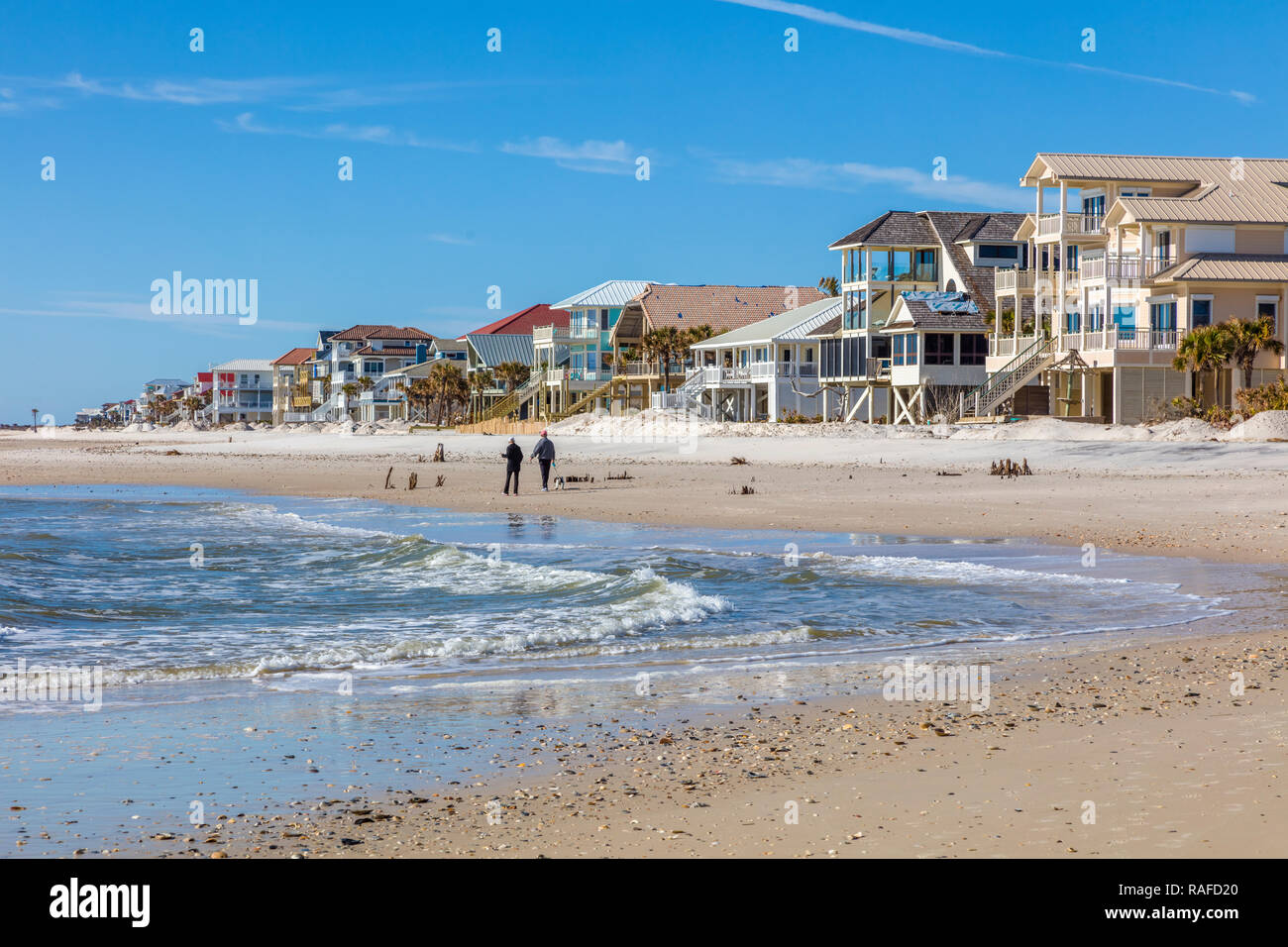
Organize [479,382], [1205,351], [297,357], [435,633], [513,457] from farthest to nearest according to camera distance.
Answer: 1. [297,357]
2. [479,382]
3. [1205,351]
4. [513,457]
5. [435,633]

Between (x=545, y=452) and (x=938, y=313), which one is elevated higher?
(x=938, y=313)

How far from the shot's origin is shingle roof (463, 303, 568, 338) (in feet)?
352

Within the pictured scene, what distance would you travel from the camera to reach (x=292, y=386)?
149 m

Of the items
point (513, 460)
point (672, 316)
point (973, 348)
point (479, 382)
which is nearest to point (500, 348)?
point (479, 382)

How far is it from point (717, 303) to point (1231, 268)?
41.9 meters

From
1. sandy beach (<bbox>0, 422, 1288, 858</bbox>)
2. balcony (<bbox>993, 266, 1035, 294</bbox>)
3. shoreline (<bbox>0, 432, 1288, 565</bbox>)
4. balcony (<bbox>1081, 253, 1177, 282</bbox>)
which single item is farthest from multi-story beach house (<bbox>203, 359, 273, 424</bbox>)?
sandy beach (<bbox>0, 422, 1288, 858</bbox>)

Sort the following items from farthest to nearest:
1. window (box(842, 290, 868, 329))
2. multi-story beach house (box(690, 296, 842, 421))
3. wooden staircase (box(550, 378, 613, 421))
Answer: wooden staircase (box(550, 378, 613, 421)) < multi-story beach house (box(690, 296, 842, 421)) < window (box(842, 290, 868, 329))

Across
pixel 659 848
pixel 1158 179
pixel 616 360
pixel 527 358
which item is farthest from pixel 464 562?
pixel 527 358

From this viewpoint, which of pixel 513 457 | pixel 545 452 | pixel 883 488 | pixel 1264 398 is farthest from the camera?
pixel 1264 398

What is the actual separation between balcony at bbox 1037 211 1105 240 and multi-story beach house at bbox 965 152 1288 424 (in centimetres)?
6

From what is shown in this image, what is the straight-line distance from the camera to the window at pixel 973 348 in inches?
2240

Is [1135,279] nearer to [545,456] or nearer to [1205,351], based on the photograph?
[1205,351]

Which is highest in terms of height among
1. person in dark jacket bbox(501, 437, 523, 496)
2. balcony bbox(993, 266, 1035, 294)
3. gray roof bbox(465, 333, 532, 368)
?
gray roof bbox(465, 333, 532, 368)

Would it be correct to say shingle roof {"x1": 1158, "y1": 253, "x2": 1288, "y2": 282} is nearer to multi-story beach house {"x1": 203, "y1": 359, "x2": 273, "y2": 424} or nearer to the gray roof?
the gray roof
